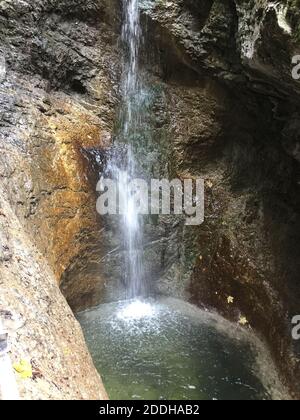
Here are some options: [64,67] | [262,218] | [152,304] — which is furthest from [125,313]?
[64,67]

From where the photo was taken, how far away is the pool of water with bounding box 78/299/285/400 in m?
4.79

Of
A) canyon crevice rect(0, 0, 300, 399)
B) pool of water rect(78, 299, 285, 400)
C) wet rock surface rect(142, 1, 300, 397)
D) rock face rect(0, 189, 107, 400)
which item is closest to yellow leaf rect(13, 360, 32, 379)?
rock face rect(0, 189, 107, 400)

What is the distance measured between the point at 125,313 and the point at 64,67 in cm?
394

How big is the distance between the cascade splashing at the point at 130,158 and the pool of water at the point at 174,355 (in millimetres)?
592

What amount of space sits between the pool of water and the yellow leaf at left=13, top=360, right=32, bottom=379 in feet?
7.10

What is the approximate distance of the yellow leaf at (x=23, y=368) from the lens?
2.65 m

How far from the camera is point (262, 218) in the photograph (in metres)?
6.25

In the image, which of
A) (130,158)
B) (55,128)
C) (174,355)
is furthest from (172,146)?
(174,355)

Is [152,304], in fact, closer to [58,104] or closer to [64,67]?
[58,104]

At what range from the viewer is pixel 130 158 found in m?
6.73

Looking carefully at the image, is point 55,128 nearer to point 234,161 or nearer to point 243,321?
point 234,161

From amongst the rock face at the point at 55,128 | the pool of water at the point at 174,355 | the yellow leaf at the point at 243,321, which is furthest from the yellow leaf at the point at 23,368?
the yellow leaf at the point at 243,321

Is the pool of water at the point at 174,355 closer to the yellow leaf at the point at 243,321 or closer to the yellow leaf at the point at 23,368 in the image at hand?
the yellow leaf at the point at 243,321

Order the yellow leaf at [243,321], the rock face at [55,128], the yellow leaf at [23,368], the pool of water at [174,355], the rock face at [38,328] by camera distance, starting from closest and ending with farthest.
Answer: the yellow leaf at [23,368], the rock face at [38,328], the pool of water at [174,355], the rock face at [55,128], the yellow leaf at [243,321]
